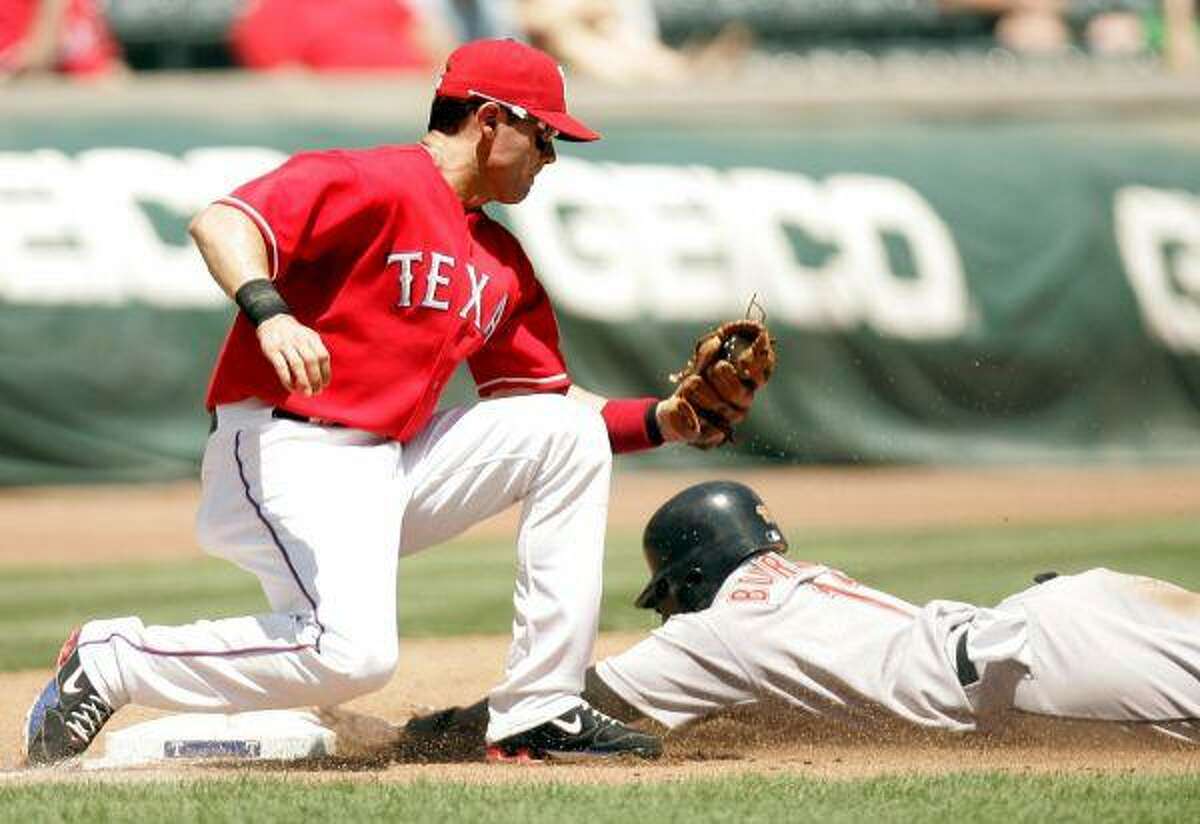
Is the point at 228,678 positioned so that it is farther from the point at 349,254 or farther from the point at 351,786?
the point at 349,254

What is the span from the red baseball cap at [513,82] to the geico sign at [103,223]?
5.74 m

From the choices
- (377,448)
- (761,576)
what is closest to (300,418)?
(377,448)

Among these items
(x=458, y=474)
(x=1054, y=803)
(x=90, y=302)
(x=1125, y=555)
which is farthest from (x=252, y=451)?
(x=90, y=302)

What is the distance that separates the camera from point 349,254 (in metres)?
4.77

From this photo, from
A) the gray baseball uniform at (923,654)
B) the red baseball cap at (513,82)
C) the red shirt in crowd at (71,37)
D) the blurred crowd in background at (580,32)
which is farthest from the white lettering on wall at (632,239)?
the gray baseball uniform at (923,654)

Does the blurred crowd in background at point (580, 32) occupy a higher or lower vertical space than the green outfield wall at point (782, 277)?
higher

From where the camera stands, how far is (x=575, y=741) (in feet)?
15.8

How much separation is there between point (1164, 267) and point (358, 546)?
8.03m

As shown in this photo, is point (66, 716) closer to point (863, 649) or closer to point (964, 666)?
point (863, 649)

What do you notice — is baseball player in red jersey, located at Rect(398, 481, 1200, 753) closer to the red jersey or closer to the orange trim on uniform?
the orange trim on uniform

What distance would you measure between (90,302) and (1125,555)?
502 cm

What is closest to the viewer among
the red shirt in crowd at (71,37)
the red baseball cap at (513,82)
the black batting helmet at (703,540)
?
the red baseball cap at (513,82)

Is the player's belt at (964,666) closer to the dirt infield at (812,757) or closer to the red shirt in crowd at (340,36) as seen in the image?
the dirt infield at (812,757)

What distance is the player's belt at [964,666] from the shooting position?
4734 millimetres
